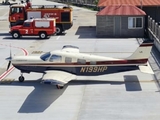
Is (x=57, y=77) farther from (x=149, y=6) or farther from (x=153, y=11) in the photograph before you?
(x=153, y=11)

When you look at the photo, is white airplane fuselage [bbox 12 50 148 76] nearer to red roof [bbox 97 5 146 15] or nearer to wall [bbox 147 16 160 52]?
wall [bbox 147 16 160 52]

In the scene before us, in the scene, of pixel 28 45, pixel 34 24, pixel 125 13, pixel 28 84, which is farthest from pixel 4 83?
→ pixel 125 13

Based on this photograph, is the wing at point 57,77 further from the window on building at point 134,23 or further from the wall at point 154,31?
the window on building at point 134,23

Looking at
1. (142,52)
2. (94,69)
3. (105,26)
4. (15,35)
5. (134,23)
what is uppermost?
(142,52)

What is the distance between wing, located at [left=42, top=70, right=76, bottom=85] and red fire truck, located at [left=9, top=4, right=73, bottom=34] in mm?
18677

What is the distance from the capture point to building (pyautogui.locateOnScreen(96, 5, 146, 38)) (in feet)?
120

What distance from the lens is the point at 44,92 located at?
63.4ft

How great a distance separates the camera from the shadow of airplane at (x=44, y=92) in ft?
56.6

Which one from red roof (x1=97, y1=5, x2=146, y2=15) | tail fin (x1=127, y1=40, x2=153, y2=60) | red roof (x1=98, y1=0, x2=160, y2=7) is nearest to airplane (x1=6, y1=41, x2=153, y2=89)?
tail fin (x1=127, y1=40, x2=153, y2=60)

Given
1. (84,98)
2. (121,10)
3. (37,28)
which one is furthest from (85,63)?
(121,10)

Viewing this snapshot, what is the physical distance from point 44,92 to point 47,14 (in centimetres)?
2044

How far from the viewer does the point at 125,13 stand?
36531 millimetres

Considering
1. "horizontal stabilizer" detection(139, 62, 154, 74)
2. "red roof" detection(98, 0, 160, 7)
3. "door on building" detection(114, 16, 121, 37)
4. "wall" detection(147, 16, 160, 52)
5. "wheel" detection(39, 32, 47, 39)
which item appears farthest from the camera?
"red roof" detection(98, 0, 160, 7)

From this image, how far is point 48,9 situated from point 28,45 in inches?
276
